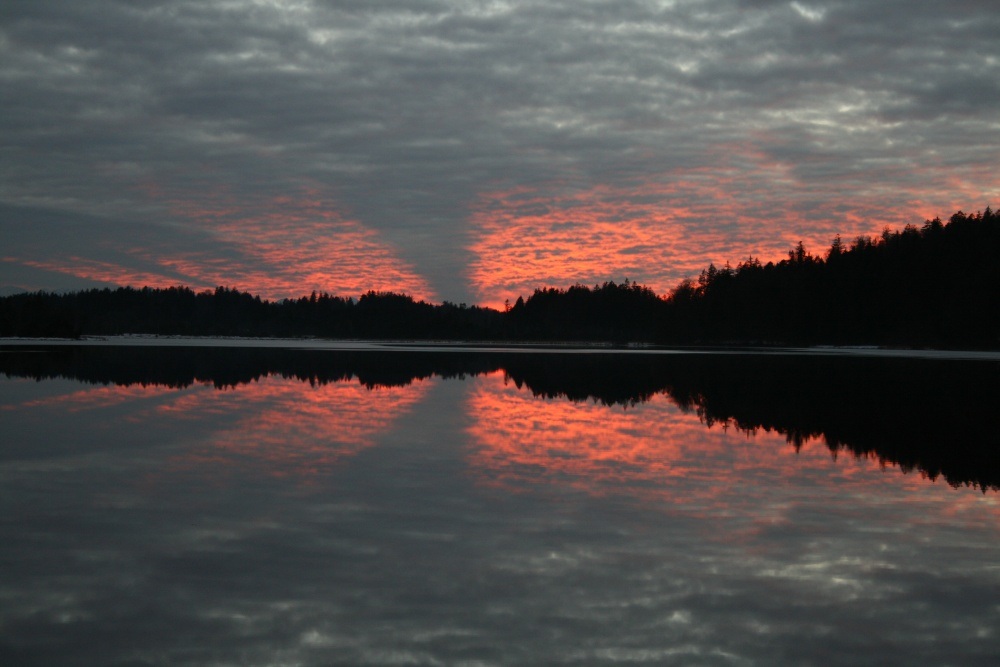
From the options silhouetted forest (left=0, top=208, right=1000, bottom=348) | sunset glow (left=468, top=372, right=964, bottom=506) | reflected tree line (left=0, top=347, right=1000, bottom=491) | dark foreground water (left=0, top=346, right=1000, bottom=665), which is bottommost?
dark foreground water (left=0, top=346, right=1000, bottom=665)

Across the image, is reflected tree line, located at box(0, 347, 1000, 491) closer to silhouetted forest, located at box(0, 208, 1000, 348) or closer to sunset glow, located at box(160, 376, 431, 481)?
sunset glow, located at box(160, 376, 431, 481)

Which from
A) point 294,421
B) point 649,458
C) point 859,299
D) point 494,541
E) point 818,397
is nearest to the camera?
point 494,541

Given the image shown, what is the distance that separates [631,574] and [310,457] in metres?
8.56

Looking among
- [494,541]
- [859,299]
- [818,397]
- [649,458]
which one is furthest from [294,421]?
[859,299]

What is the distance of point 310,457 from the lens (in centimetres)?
1542

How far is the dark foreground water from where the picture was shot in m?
6.59

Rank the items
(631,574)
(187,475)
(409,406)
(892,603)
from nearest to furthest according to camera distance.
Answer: (892,603) < (631,574) < (187,475) < (409,406)

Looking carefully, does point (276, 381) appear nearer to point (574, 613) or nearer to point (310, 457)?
point (310, 457)

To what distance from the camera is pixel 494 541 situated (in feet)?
31.4

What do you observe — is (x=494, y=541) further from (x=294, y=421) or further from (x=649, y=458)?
(x=294, y=421)

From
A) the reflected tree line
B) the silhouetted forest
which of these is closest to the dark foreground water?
the reflected tree line

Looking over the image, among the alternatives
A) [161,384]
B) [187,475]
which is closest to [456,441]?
[187,475]

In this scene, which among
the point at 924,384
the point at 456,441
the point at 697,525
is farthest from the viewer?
the point at 924,384

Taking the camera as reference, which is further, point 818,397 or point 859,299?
point 859,299
